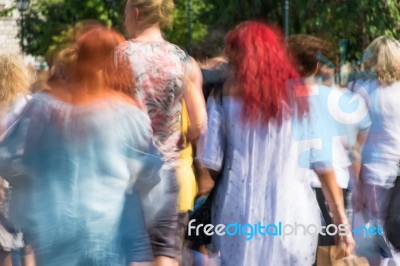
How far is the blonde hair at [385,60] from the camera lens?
6.85m

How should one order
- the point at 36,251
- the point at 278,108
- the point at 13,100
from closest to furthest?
the point at 36,251 < the point at 278,108 < the point at 13,100

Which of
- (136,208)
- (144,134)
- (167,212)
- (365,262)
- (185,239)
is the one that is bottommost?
(365,262)

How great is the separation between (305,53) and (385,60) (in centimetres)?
82

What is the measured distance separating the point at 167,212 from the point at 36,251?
1.07 meters

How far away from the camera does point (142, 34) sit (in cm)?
553

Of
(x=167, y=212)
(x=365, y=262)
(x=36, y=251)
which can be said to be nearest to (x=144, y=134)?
(x=36, y=251)

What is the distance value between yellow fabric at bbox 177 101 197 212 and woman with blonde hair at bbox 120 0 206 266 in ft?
0.04

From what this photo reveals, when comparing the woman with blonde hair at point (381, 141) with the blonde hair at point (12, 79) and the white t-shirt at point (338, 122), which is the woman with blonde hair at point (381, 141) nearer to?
the white t-shirt at point (338, 122)

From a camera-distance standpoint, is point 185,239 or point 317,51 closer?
point 185,239

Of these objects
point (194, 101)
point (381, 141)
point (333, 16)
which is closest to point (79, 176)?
point (194, 101)

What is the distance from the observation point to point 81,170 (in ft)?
13.8

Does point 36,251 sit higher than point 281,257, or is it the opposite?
point 36,251

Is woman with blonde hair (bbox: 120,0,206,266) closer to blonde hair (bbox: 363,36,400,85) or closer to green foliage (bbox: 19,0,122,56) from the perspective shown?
blonde hair (bbox: 363,36,400,85)

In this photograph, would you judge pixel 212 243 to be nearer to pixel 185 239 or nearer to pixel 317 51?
pixel 185 239
